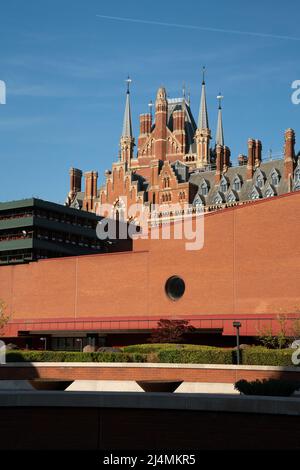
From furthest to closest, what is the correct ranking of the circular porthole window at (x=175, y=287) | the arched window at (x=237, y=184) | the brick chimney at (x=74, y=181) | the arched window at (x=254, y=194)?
the brick chimney at (x=74, y=181) → the arched window at (x=237, y=184) → the arched window at (x=254, y=194) → the circular porthole window at (x=175, y=287)

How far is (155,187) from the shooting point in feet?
362

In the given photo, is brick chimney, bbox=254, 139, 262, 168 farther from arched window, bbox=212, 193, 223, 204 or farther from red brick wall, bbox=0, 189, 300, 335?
red brick wall, bbox=0, 189, 300, 335

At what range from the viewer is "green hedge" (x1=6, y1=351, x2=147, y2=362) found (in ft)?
113

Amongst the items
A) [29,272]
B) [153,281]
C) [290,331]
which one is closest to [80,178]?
[29,272]

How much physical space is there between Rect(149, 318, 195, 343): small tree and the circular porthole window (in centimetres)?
395

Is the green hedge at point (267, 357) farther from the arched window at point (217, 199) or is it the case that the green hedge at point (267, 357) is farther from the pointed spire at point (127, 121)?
the pointed spire at point (127, 121)

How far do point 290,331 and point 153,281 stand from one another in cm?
1390

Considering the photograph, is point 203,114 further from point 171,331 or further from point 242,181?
point 171,331

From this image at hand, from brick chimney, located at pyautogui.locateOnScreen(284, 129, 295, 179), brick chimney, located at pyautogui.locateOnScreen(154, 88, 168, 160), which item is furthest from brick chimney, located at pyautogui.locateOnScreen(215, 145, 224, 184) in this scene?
brick chimney, located at pyautogui.locateOnScreen(154, 88, 168, 160)

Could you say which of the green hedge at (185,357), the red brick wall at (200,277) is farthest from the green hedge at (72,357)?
the red brick wall at (200,277)

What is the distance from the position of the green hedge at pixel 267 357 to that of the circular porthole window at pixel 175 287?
20787mm

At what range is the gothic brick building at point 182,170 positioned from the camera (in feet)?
332

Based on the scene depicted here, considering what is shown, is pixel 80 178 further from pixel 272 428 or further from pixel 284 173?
pixel 272 428

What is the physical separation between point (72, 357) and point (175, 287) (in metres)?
21.1
